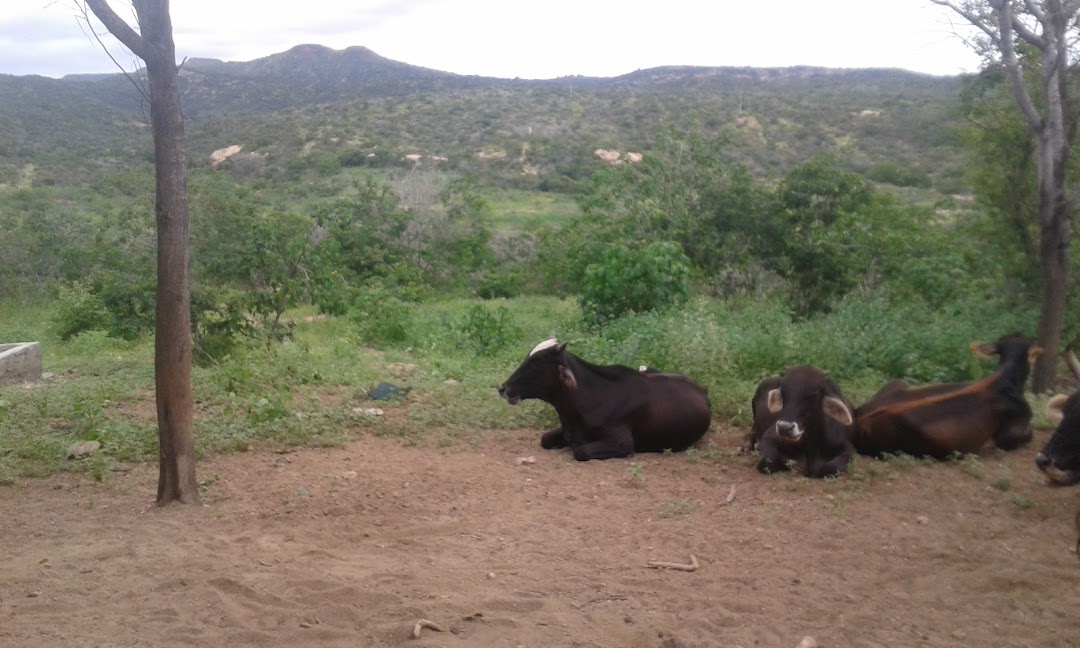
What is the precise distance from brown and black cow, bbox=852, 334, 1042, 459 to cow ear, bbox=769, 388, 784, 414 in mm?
799

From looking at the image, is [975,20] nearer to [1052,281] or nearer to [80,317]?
[1052,281]

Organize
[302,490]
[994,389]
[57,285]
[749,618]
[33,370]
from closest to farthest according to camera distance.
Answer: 1. [749,618]
2. [302,490]
3. [994,389]
4. [33,370]
5. [57,285]

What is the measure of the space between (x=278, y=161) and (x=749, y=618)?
111 feet

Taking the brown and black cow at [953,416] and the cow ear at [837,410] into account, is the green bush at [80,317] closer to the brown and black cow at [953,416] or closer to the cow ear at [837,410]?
the cow ear at [837,410]

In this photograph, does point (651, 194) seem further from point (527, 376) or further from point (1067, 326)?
point (527, 376)

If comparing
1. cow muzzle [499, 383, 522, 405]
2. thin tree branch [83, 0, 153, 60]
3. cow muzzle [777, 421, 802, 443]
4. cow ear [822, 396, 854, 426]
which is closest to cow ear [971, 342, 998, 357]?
cow ear [822, 396, 854, 426]

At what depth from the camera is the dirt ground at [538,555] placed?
14.5 feet

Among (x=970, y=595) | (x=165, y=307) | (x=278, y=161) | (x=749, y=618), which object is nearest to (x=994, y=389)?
(x=970, y=595)

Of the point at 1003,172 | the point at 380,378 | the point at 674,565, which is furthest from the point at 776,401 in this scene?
the point at 1003,172

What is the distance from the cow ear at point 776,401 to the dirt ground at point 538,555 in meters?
0.53

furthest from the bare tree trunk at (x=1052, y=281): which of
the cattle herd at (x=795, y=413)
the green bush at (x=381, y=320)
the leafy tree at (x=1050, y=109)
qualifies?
the green bush at (x=381, y=320)

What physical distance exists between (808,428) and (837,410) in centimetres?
23

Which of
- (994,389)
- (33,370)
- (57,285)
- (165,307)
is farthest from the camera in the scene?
(57,285)

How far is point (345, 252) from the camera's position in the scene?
21.0 meters
